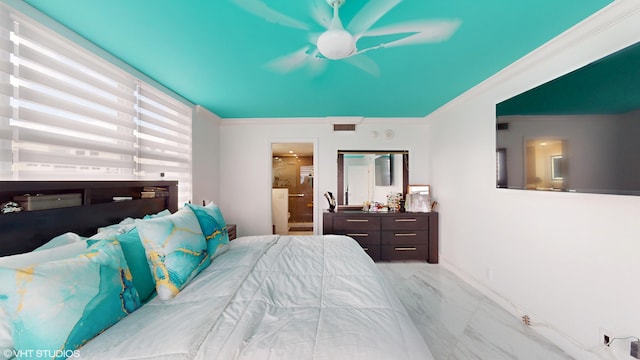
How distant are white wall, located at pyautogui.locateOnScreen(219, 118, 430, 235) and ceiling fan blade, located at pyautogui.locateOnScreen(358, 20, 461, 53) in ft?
7.29

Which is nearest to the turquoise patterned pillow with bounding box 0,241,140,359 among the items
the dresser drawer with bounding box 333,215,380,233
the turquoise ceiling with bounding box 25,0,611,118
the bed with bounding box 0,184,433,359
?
the bed with bounding box 0,184,433,359

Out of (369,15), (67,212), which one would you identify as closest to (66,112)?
(67,212)

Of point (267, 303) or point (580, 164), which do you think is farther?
point (580, 164)

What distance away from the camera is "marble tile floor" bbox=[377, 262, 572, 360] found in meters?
1.71

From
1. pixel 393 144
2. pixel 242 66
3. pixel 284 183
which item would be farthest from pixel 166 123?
pixel 284 183

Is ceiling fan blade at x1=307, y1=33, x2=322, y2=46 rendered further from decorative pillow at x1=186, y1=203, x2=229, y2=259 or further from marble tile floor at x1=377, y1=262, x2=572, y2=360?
marble tile floor at x1=377, y1=262, x2=572, y2=360

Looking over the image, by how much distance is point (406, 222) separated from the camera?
348cm

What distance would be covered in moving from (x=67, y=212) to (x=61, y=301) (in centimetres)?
95

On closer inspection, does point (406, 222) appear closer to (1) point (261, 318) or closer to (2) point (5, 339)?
(1) point (261, 318)

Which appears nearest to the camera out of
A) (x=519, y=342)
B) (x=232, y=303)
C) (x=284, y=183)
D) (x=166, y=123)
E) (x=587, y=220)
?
(x=232, y=303)

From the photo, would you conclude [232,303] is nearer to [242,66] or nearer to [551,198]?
[242,66]

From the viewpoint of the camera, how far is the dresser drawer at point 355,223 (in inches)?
136

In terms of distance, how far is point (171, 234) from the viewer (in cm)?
144

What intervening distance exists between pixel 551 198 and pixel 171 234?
2807 mm
